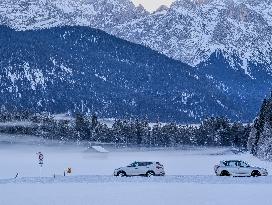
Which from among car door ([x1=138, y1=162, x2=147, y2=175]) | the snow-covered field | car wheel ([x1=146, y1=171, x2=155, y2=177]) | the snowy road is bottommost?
the snow-covered field

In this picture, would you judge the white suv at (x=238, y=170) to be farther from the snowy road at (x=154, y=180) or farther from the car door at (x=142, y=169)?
the car door at (x=142, y=169)

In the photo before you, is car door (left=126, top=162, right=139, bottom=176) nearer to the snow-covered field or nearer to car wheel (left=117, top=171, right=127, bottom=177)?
car wheel (left=117, top=171, right=127, bottom=177)

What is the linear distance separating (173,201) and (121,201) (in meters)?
4.54

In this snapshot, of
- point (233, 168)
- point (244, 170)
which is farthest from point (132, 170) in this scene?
point (244, 170)

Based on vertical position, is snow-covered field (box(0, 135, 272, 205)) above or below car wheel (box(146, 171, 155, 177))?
below

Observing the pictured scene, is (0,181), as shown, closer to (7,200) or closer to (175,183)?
(7,200)

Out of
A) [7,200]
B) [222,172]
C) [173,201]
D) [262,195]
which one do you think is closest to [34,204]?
[7,200]

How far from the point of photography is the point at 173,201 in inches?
→ 2181

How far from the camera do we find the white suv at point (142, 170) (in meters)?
71.1

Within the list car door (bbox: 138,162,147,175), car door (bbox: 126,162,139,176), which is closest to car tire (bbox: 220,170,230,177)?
car door (bbox: 138,162,147,175)

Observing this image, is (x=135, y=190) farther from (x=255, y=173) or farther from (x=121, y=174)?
(x=255, y=173)

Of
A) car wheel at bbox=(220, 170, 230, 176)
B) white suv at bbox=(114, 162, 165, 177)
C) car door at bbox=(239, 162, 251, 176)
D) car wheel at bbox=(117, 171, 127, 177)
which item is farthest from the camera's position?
car wheel at bbox=(117, 171, 127, 177)

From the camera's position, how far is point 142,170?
71062 millimetres

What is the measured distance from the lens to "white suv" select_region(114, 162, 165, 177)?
71062 millimetres
